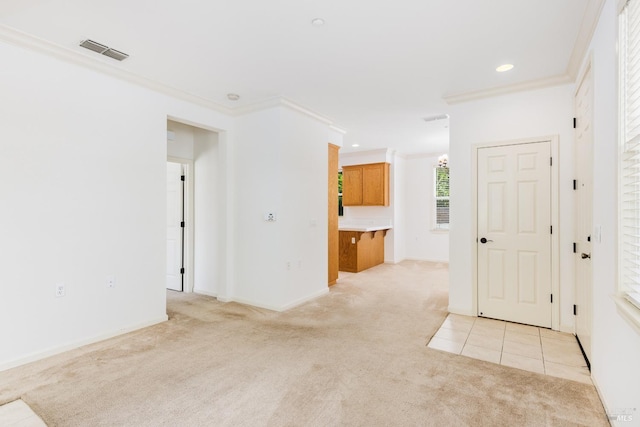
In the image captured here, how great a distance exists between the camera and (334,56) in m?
2.96

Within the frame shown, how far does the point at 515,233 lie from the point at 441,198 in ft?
13.8

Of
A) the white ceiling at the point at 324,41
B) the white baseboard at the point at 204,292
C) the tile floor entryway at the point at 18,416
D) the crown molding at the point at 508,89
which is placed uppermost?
the white ceiling at the point at 324,41

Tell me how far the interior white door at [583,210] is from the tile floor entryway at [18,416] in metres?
3.93

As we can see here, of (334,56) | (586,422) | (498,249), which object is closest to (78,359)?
(334,56)

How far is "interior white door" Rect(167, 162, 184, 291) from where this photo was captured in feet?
16.4

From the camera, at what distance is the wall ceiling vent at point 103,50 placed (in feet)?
8.93

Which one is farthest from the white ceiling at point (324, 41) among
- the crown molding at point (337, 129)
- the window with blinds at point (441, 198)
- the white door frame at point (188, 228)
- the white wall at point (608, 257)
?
the window with blinds at point (441, 198)

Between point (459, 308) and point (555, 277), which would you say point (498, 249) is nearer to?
point (555, 277)

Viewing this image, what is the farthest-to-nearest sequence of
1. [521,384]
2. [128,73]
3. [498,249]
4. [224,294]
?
[224,294] → [498,249] → [128,73] → [521,384]

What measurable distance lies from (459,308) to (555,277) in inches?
41.3

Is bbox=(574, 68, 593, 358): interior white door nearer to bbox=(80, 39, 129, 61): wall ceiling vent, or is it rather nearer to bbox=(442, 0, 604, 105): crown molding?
bbox=(442, 0, 604, 105): crown molding

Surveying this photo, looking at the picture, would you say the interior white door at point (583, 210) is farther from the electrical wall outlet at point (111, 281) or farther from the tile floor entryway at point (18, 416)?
the electrical wall outlet at point (111, 281)

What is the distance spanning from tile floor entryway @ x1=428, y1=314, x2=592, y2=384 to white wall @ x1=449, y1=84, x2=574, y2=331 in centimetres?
31

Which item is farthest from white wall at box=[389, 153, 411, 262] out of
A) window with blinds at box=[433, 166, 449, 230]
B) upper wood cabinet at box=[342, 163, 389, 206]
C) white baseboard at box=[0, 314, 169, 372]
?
white baseboard at box=[0, 314, 169, 372]
